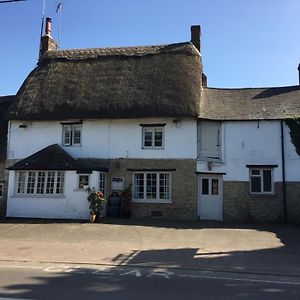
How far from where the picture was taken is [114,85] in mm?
24250

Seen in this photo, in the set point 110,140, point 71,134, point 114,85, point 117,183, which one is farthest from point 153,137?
point 71,134

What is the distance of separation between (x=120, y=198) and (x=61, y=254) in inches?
408

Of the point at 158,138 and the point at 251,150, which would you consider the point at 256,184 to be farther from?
the point at 158,138

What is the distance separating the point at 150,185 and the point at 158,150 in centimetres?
189

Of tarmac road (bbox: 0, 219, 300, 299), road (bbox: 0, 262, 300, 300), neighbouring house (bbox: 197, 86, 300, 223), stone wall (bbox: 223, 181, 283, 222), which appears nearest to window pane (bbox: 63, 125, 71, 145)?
tarmac road (bbox: 0, 219, 300, 299)

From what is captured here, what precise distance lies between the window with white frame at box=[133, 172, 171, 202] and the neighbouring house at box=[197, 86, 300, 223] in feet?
5.77

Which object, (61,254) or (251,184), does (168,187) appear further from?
(61,254)

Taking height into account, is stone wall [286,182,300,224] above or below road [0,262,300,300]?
above

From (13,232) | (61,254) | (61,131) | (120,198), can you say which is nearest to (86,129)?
(61,131)

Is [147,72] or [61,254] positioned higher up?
[147,72]

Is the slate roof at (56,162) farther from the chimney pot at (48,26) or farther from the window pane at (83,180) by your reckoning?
the chimney pot at (48,26)

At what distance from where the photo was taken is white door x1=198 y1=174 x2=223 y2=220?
73.8 ft

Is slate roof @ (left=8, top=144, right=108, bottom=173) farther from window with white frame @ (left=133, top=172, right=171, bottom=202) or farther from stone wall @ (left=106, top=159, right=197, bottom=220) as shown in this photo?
window with white frame @ (left=133, top=172, right=171, bottom=202)

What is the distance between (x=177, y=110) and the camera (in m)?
22.2
